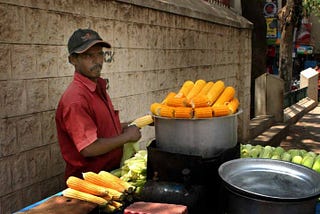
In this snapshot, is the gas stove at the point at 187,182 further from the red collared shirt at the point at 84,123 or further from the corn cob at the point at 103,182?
the red collared shirt at the point at 84,123

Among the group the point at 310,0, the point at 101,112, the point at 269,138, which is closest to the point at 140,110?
the point at 101,112

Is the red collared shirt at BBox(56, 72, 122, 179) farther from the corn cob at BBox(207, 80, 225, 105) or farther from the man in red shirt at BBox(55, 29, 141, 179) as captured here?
the corn cob at BBox(207, 80, 225, 105)

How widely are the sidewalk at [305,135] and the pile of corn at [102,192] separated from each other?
26.2 feet

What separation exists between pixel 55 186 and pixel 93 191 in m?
1.78

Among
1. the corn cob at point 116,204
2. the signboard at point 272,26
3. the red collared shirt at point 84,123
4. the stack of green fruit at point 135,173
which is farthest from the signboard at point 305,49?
the corn cob at point 116,204

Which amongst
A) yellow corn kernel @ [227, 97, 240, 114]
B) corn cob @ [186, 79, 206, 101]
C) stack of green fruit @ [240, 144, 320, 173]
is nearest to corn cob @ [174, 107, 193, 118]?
corn cob @ [186, 79, 206, 101]

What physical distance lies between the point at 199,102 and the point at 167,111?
0.23 meters

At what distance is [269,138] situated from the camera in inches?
382

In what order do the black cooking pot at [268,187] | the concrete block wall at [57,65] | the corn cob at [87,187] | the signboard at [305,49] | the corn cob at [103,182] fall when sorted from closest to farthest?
the black cooking pot at [268,187] < the corn cob at [87,187] < the corn cob at [103,182] < the concrete block wall at [57,65] < the signboard at [305,49]

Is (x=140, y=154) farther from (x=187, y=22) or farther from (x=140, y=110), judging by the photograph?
(x=187, y=22)

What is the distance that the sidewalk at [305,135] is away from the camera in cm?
1027

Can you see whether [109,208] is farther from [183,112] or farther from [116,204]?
[183,112]

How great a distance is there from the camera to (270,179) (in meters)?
2.41

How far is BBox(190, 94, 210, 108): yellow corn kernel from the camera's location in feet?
8.73
